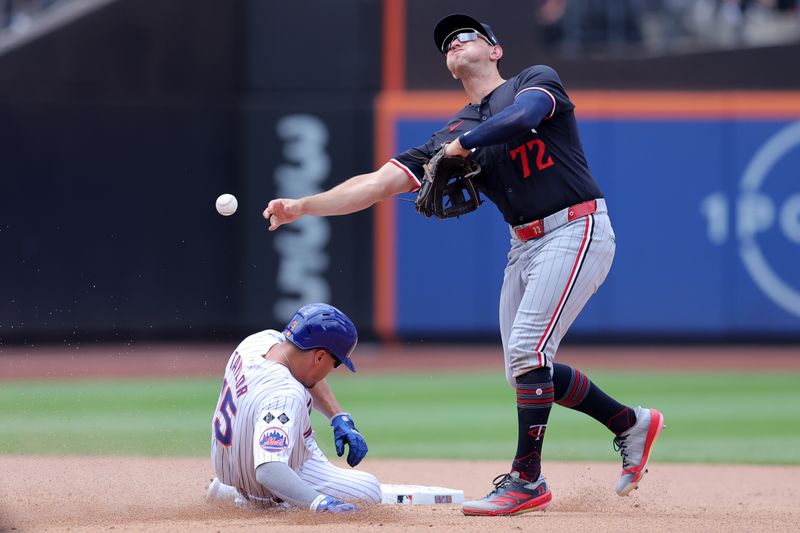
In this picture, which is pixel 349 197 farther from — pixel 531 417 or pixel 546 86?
pixel 531 417

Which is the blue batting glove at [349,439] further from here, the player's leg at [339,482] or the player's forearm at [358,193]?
the player's forearm at [358,193]

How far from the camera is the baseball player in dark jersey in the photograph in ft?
14.9

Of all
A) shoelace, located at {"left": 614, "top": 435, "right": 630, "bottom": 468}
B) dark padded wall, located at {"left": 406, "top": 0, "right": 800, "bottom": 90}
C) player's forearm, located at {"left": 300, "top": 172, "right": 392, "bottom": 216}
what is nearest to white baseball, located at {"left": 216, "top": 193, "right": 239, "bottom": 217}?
player's forearm, located at {"left": 300, "top": 172, "right": 392, "bottom": 216}

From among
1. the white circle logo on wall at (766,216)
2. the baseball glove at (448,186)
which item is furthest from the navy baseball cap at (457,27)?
the white circle logo on wall at (766,216)

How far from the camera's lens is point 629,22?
1389cm

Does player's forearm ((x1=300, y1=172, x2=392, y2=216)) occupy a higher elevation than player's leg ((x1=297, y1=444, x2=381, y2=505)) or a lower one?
higher

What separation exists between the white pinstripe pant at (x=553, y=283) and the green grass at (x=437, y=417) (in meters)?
2.33

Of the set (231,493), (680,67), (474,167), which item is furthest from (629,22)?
(231,493)

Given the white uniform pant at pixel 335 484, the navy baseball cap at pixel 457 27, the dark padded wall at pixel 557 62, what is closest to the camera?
the white uniform pant at pixel 335 484

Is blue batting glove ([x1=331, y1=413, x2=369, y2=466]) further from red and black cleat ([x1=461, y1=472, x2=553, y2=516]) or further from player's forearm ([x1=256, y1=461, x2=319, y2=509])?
red and black cleat ([x1=461, y1=472, x2=553, y2=516])

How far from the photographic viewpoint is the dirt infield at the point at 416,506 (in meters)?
4.14

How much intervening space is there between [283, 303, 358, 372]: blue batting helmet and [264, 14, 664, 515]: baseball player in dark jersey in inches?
22.9

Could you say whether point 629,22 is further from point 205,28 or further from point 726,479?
point 726,479

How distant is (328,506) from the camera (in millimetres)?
4145
